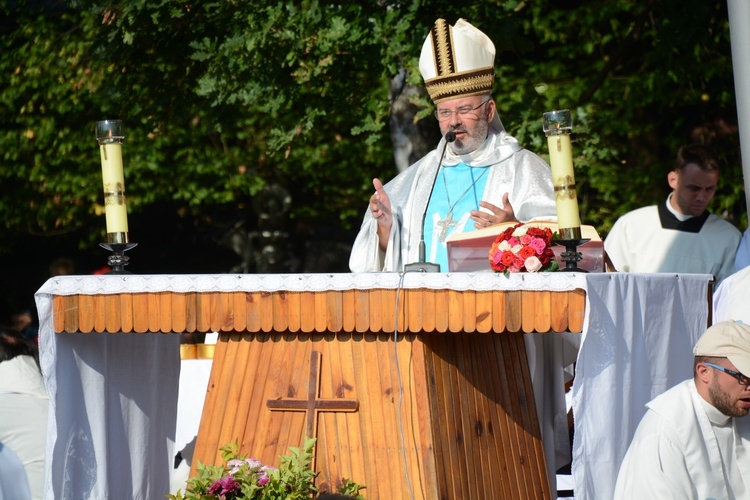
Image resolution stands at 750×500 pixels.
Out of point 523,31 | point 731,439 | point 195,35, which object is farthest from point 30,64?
point 731,439

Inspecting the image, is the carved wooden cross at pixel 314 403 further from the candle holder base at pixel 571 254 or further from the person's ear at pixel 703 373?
the person's ear at pixel 703 373

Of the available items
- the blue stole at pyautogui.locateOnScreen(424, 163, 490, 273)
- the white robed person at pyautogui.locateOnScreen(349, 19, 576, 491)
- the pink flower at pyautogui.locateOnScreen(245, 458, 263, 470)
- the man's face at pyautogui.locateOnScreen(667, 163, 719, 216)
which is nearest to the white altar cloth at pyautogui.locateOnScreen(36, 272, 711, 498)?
the white robed person at pyautogui.locateOnScreen(349, 19, 576, 491)

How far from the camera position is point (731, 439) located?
4742 mm

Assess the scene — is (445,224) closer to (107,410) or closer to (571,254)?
(571,254)

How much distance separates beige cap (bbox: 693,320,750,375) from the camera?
4.45m

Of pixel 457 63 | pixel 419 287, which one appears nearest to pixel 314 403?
pixel 419 287

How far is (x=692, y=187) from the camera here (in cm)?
738

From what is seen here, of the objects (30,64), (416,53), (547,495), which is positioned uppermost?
(30,64)

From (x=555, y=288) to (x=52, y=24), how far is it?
29.4ft

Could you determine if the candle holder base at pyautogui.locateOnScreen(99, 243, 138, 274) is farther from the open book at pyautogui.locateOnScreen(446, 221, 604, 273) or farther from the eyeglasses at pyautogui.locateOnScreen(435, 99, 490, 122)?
the eyeglasses at pyautogui.locateOnScreen(435, 99, 490, 122)

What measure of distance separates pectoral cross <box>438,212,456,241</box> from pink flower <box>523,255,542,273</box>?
4.67 ft

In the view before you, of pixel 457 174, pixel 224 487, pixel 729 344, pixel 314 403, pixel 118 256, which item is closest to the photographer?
pixel 729 344

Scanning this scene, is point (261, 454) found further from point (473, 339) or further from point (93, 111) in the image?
point (93, 111)

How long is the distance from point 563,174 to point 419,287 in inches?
29.5
